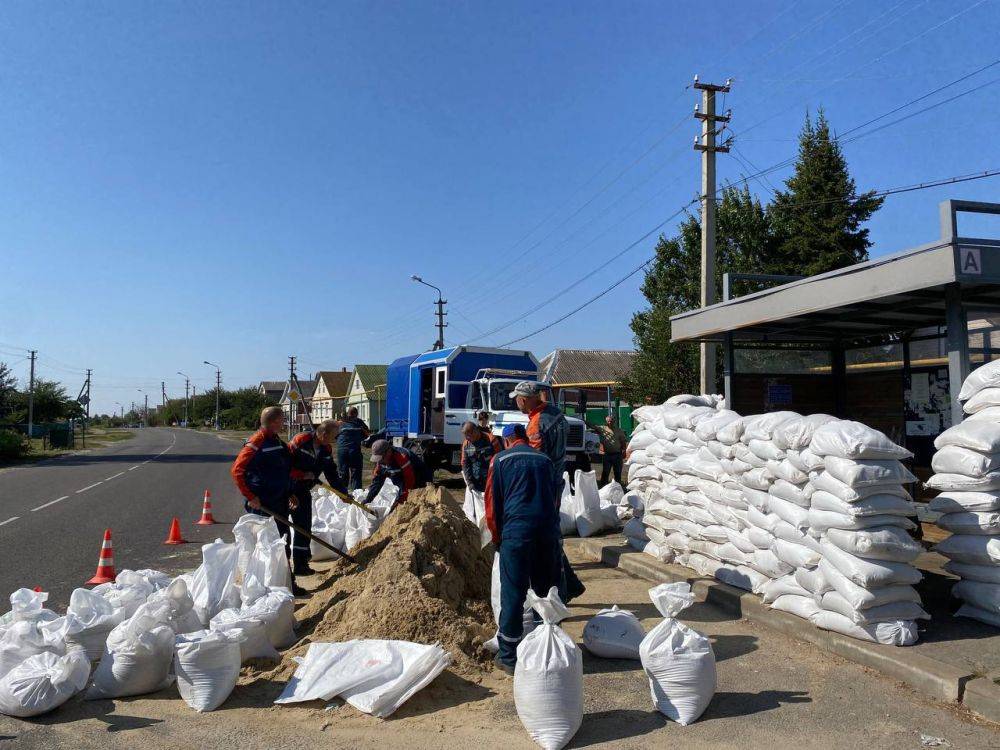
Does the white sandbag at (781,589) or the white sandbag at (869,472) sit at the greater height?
the white sandbag at (869,472)

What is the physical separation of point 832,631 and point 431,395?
13.9m

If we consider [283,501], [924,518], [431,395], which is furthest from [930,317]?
[431,395]

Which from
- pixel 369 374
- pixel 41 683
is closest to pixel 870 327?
pixel 41 683

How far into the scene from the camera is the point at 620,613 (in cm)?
493

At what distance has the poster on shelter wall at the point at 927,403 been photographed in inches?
340

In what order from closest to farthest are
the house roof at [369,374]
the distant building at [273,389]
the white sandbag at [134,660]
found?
1. the white sandbag at [134,660]
2. the house roof at [369,374]
3. the distant building at [273,389]

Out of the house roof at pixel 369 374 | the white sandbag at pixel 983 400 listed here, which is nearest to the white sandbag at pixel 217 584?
the white sandbag at pixel 983 400

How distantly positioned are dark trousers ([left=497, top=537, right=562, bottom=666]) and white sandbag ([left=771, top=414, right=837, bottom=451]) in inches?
76.6

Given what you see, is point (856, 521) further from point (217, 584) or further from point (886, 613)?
point (217, 584)

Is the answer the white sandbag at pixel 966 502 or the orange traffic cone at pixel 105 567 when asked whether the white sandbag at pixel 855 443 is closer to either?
the white sandbag at pixel 966 502

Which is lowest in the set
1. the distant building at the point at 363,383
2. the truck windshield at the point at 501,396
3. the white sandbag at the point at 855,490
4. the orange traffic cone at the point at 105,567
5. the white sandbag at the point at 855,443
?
the orange traffic cone at the point at 105,567

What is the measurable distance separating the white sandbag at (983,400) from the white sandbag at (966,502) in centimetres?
72

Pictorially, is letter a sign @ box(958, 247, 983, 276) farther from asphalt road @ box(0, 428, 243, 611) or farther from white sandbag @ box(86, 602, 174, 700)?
asphalt road @ box(0, 428, 243, 611)

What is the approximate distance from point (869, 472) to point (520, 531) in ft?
7.33
